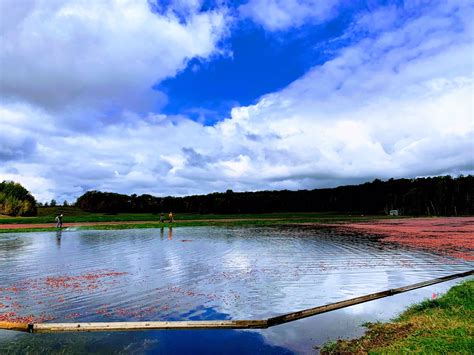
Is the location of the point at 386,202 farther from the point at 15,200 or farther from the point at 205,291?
the point at 205,291

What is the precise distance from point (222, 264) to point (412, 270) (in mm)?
11972

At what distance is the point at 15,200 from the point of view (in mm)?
131625

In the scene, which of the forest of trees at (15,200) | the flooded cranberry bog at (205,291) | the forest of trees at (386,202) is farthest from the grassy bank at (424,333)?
the forest of trees at (386,202)

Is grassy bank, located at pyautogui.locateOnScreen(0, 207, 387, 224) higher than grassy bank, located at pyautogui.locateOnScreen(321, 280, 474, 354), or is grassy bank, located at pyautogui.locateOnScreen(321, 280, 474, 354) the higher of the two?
grassy bank, located at pyautogui.locateOnScreen(0, 207, 387, 224)

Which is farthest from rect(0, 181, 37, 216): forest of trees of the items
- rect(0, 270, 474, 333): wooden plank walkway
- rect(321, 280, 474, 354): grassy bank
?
rect(321, 280, 474, 354): grassy bank

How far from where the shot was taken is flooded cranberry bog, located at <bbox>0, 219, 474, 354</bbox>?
11.3 m

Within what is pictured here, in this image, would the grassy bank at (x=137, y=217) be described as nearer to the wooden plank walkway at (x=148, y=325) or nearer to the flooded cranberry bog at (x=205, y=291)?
the flooded cranberry bog at (x=205, y=291)

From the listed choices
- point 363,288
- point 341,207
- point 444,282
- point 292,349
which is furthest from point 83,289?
point 341,207

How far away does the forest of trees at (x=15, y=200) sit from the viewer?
420ft

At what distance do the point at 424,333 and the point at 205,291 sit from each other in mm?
9962

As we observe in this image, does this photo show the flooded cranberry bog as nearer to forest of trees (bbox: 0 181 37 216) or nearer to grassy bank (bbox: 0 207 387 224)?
grassy bank (bbox: 0 207 387 224)

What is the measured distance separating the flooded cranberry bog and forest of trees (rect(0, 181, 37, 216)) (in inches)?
4460

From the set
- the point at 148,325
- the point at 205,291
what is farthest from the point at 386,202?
the point at 148,325

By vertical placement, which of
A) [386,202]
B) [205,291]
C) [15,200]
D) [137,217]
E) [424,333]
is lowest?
[205,291]
